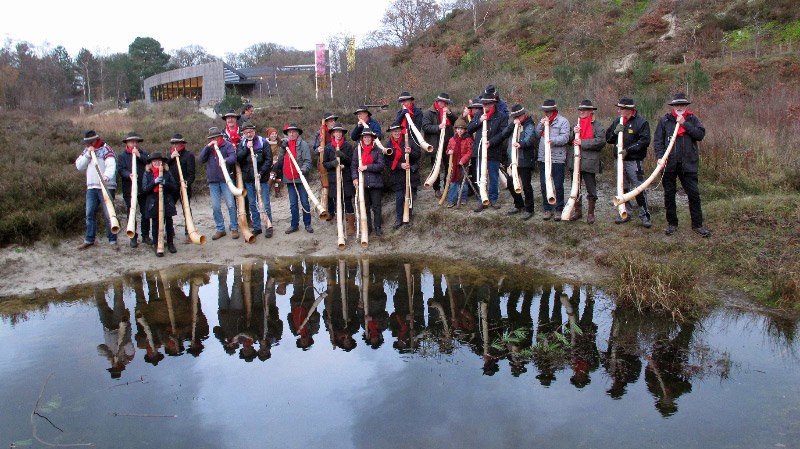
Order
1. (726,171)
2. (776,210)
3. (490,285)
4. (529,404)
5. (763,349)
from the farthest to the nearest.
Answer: (726,171) → (776,210) → (490,285) → (763,349) → (529,404)

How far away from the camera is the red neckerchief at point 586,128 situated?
10.1 m

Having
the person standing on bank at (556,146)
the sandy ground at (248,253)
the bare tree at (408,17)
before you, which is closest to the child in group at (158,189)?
the sandy ground at (248,253)

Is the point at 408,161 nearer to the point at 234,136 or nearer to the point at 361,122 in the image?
the point at 361,122

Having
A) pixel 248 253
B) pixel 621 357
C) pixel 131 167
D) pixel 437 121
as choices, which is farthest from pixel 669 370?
pixel 131 167

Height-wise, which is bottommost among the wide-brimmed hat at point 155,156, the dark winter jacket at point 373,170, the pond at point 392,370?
the pond at point 392,370

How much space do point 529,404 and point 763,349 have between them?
274 centimetres

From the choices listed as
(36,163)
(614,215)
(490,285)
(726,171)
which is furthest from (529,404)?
Result: (36,163)

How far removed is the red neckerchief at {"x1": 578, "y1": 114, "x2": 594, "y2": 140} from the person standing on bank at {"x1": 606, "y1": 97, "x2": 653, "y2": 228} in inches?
11.3

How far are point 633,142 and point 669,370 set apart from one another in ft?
15.7

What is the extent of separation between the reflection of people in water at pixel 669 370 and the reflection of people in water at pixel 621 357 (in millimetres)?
135

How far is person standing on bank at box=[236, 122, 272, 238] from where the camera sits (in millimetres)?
11211

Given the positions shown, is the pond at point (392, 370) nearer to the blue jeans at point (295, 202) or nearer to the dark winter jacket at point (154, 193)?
the dark winter jacket at point (154, 193)

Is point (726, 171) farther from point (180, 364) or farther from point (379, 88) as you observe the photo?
point (379, 88)

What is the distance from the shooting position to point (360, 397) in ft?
19.1
